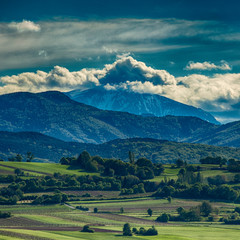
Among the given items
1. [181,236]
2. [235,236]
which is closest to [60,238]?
[181,236]

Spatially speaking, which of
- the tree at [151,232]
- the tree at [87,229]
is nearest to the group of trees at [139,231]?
the tree at [151,232]

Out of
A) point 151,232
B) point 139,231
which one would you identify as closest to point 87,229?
point 139,231

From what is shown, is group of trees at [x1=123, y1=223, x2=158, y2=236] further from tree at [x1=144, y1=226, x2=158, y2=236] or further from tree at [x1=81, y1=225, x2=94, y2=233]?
tree at [x1=81, y1=225, x2=94, y2=233]

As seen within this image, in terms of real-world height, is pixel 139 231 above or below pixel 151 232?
above

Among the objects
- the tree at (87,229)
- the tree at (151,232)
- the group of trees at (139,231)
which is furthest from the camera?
the tree at (151,232)

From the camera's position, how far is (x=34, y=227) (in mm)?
172125

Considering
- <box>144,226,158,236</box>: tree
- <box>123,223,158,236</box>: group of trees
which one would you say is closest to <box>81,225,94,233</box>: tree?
<box>123,223,158,236</box>: group of trees

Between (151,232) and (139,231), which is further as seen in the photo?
(139,231)

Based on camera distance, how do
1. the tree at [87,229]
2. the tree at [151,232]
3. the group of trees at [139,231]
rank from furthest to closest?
the tree at [151,232]
the tree at [87,229]
the group of trees at [139,231]

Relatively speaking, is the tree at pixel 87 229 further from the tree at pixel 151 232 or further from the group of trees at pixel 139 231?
the tree at pixel 151 232

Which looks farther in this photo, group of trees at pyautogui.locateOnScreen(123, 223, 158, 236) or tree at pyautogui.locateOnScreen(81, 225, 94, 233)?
tree at pyautogui.locateOnScreen(81, 225, 94, 233)

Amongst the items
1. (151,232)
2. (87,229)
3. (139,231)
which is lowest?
(151,232)

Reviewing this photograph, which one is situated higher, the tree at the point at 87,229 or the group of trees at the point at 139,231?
the tree at the point at 87,229

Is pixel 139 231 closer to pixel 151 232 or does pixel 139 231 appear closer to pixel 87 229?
pixel 151 232
